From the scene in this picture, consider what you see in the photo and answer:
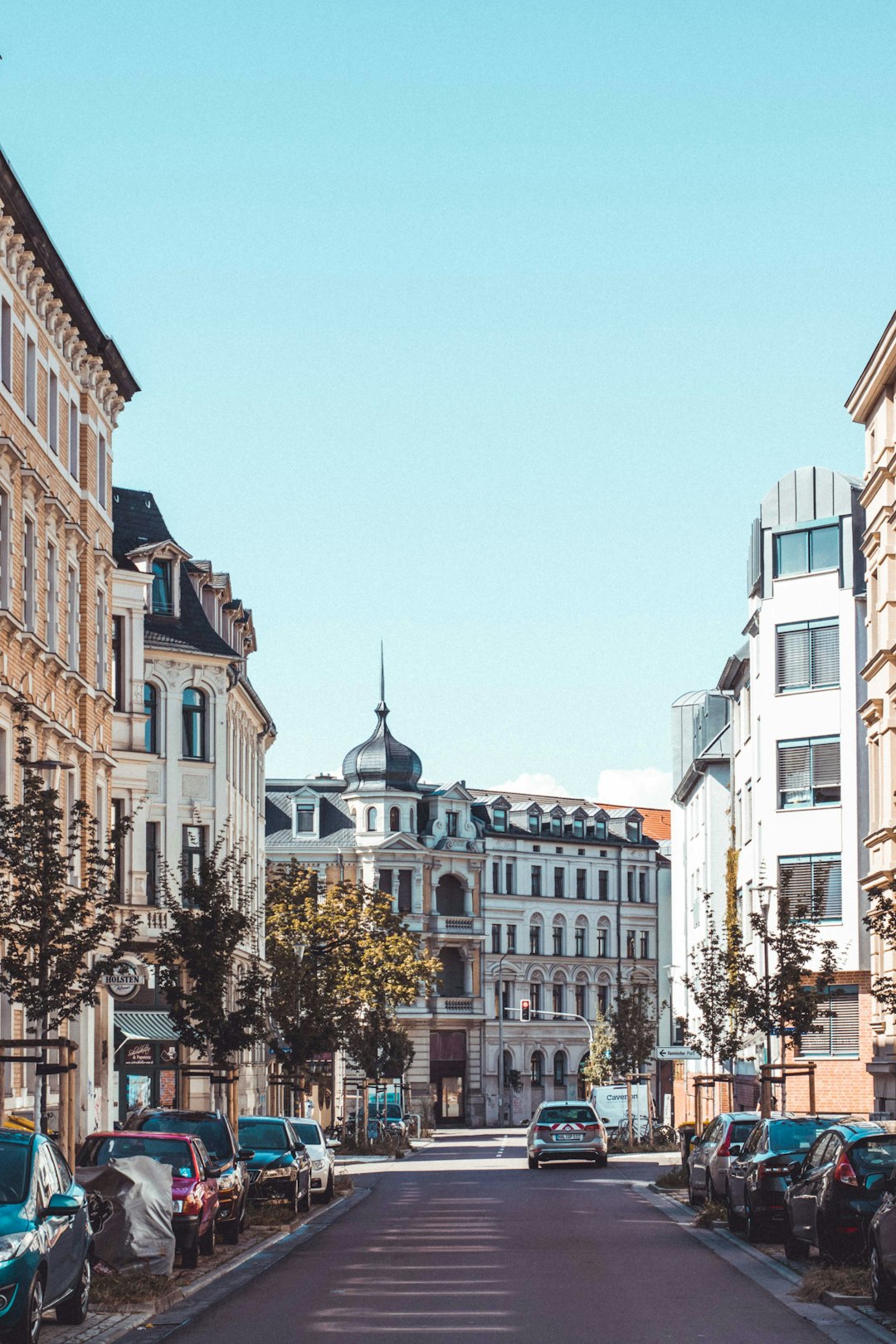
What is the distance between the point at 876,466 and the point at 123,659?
55.7 ft

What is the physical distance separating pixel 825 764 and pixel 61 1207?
1835 inches

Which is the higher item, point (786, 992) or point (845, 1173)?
point (786, 992)

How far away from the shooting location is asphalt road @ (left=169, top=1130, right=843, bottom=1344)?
1694cm

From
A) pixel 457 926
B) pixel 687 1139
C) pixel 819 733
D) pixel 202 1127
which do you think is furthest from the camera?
pixel 457 926

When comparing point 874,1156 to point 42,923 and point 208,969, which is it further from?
point 208,969

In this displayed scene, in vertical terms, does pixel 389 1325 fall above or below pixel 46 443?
below

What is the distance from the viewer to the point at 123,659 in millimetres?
47969

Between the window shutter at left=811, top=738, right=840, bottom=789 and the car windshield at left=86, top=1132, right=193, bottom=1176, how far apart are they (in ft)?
126

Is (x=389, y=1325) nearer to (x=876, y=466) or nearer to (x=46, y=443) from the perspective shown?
(x=46, y=443)

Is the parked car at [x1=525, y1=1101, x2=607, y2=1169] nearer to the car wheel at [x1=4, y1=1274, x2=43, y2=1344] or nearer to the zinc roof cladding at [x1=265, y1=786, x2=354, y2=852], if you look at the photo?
the car wheel at [x1=4, y1=1274, x2=43, y2=1344]

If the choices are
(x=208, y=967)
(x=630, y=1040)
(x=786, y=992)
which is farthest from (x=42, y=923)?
(x=630, y=1040)

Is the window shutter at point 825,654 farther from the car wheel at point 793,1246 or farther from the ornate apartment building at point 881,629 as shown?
the car wheel at point 793,1246

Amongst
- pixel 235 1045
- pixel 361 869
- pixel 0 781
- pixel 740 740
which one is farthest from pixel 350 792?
pixel 0 781

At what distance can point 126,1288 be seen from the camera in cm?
1923
